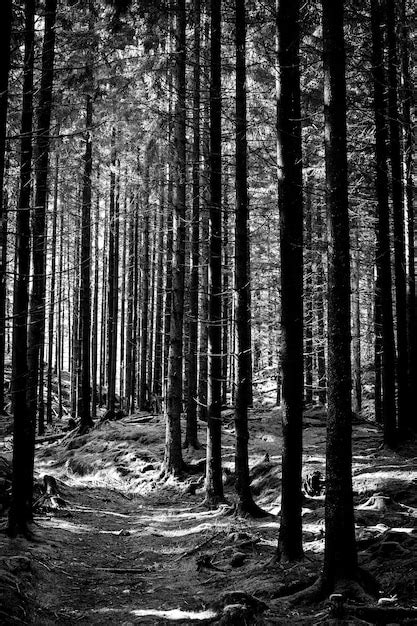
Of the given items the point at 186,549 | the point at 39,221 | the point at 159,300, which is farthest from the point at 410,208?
the point at 159,300

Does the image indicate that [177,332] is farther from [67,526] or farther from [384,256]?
[67,526]

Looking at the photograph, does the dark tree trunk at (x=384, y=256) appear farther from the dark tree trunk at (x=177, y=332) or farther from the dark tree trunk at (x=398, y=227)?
the dark tree trunk at (x=177, y=332)

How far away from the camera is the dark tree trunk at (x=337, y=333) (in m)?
5.88

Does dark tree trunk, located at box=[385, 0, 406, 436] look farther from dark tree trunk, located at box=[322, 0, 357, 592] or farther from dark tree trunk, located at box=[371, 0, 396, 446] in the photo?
dark tree trunk, located at box=[322, 0, 357, 592]

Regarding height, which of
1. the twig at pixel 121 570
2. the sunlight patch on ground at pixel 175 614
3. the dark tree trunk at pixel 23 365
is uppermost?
the dark tree trunk at pixel 23 365

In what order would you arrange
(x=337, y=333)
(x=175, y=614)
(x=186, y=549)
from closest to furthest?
1. (x=337, y=333)
2. (x=175, y=614)
3. (x=186, y=549)

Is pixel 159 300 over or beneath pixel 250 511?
over

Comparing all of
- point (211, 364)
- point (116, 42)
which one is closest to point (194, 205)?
point (116, 42)

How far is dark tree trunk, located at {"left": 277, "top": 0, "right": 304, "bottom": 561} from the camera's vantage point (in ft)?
24.3

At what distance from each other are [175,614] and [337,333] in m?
3.81

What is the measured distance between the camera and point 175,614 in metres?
6.17

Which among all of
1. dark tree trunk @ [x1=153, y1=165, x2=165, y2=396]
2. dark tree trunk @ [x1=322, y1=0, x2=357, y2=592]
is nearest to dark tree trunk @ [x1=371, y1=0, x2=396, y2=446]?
dark tree trunk @ [x1=322, y1=0, x2=357, y2=592]

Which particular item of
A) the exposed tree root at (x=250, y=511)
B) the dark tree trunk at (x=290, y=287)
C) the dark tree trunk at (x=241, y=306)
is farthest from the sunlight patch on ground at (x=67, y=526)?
the dark tree trunk at (x=290, y=287)

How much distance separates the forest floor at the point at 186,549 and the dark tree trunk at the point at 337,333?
560 mm
